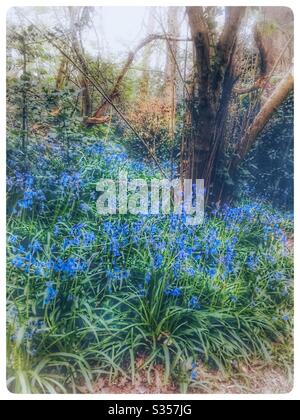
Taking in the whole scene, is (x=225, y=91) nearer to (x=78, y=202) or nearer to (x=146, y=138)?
(x=146, y=138)

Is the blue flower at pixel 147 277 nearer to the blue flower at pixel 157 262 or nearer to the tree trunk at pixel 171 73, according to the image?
the blue flower at pixel 157 262

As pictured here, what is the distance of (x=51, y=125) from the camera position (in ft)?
6.07

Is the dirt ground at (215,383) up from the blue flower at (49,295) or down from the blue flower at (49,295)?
down

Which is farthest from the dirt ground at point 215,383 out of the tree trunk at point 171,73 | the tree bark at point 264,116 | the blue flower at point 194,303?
the tree trunk at point 171,73

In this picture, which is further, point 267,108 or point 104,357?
point 267,108

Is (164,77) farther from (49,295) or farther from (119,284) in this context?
(49,295)

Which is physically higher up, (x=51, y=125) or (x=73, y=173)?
(x=51, y=125)

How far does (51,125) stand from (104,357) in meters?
1.21

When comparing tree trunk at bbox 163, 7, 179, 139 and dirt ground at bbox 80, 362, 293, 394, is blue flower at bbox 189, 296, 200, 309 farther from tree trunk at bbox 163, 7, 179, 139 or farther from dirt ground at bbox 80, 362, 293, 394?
tree trunk at bbox 163, 7, 179, 139

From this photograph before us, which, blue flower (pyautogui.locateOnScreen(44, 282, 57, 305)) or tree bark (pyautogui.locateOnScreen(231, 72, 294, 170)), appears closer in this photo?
blue flower (pyautogui.locateOnScreen(44, 282, 57, 305))

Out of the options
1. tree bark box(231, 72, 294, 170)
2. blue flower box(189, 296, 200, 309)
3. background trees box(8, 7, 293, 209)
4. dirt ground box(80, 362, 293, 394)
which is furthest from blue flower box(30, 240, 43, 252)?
tree bark box(231, 72, 294, 170)

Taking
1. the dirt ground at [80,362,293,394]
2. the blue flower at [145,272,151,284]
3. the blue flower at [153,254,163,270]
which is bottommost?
the dirt ground at [80,362,293,394]

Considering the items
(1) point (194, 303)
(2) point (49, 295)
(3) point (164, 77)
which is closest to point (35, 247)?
(2) point (49, 295)
